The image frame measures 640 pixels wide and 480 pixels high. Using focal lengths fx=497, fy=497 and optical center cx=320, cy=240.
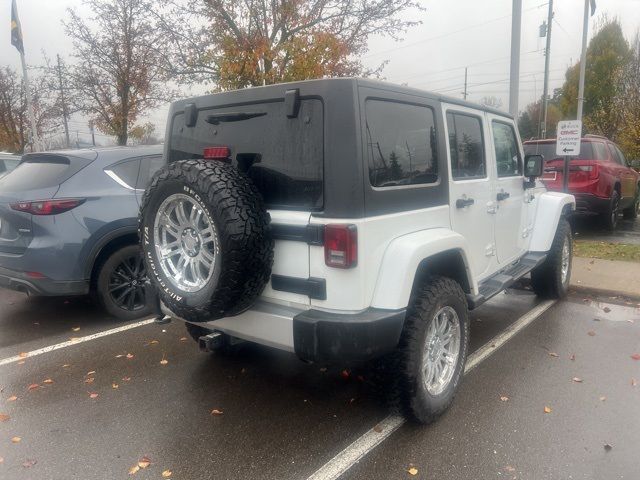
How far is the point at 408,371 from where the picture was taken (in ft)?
9.55

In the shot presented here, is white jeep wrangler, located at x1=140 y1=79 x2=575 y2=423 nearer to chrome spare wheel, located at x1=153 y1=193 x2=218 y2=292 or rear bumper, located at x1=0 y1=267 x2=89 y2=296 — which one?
chrome spare wheel, located at x1=153 y1=193 x2=218 y2=292

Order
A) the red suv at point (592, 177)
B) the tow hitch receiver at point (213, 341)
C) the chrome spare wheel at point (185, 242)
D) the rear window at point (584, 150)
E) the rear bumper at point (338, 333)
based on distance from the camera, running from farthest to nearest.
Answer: the rear window at point (584, 150)
the red suv at point (592, 177)
the tow hitch receiver at point (213, 341)
the chrome spare wheel at point (185, 242)
the rear bumper at point (338, 333)

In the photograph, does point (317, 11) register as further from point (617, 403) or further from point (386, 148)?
point (617, 403)

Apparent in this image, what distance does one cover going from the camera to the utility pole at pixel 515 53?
8180 millimetres

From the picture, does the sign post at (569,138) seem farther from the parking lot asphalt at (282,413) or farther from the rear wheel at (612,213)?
the parking lot asphalt at (282,413)

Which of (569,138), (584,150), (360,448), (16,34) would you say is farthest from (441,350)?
(16,34)

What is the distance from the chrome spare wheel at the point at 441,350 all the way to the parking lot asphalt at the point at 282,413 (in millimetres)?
257

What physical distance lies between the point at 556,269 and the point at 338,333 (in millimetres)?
3903

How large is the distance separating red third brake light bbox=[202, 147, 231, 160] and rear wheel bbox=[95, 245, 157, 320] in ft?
6.98

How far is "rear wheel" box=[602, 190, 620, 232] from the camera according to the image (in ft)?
31.8

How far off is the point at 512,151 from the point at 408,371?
287cm

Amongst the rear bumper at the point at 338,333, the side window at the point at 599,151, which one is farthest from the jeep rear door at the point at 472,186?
the side window at the point at 599,151

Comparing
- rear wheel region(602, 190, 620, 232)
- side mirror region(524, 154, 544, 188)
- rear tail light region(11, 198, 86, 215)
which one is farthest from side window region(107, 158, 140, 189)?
rear wheel region(602, 190, 620, 232)

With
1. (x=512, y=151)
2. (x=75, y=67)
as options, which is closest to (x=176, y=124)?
(x=512, y=151)
